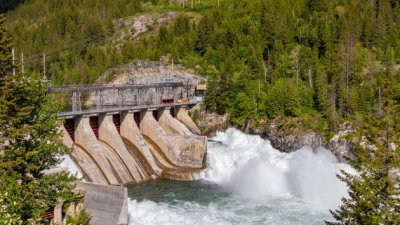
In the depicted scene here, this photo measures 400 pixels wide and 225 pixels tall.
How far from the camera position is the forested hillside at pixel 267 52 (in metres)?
52.8

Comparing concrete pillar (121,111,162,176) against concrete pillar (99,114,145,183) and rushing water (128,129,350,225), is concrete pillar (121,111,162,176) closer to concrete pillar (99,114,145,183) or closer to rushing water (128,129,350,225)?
concrete pillar (99,114,145,183)

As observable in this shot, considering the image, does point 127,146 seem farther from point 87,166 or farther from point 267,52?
point 267,52

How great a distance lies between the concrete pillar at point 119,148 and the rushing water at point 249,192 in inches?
70.2

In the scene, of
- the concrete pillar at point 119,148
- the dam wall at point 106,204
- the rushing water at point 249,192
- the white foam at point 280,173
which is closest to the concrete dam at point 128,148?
the concrete pillar at point 119,148

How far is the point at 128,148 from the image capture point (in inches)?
1762

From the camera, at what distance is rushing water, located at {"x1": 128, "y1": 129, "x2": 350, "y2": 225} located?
98.8ft

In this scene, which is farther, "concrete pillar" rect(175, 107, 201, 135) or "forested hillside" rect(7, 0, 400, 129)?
"concrete pillar" rect(175, 107, 201, 135)

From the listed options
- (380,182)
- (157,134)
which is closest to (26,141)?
(380,182)

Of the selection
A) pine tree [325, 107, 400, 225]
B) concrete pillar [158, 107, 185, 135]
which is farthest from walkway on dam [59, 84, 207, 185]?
pine tree [325, 107, 400, 225]

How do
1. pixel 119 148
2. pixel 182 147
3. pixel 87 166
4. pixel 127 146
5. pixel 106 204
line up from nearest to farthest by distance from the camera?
pixel 106 204 < pixel 87 166 < pixel 119 148 < pixel 127 146 < pixel 182 147

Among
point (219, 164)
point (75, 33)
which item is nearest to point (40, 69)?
point (75, 33)

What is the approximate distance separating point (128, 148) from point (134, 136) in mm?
1757

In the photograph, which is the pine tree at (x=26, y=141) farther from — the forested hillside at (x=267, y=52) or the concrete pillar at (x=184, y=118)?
the concrete pillar at (x=184, y=118)

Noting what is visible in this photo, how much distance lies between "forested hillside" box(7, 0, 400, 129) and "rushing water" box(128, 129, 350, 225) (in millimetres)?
8466
